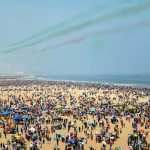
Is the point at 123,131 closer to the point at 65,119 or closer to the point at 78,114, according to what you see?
the point at 65,119

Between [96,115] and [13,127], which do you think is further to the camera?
[96,115]

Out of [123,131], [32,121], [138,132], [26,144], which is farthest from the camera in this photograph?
[32,121]

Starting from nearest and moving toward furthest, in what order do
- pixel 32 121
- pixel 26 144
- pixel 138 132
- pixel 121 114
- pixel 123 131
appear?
pixel 26 144 < pixel 138 132 < pixel 123 131 < pixel 32 121 < pixel 121 114

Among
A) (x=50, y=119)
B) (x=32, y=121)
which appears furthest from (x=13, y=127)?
(x=50, y=119)

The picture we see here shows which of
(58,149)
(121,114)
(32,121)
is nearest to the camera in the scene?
(58,149)

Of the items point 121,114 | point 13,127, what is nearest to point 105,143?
point 13,127

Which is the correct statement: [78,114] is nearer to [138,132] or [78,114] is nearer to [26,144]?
[138,132]

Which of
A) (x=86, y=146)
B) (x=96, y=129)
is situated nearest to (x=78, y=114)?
(x=96, y=129)

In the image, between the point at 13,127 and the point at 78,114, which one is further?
the point at 78,114

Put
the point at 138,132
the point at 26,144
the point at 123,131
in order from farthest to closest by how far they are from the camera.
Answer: the point at 123,131 < the point at 138,132 < the point at 26,144
